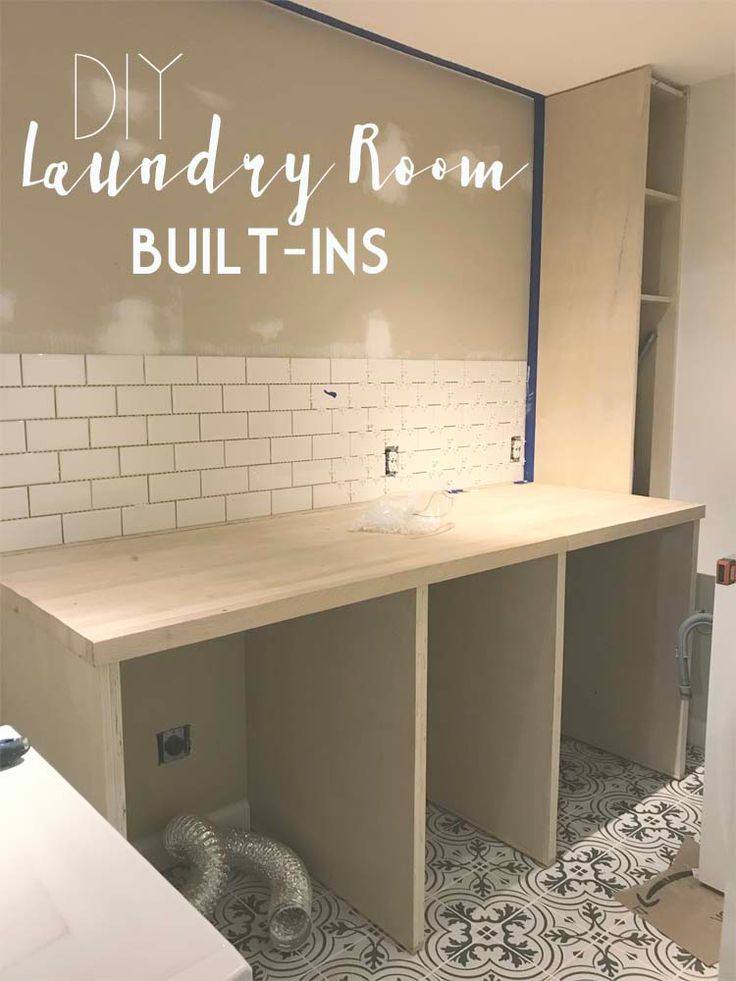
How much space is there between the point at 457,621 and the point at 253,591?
105cm

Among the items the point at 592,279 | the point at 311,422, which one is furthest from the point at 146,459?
the point at 592,279

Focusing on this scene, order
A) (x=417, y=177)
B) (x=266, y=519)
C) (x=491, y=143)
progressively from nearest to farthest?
(x=266, y=519) < (x=417, y=177) < (x=491, y=143)

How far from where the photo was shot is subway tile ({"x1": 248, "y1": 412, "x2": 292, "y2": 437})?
242 centimetres

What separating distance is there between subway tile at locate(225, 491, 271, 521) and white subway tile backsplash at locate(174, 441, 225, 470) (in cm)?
12

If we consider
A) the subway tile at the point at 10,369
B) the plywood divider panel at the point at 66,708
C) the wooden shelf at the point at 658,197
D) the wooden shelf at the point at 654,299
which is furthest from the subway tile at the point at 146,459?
the wooden shelf at the point at 658,197

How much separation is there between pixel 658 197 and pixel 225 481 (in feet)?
6.01

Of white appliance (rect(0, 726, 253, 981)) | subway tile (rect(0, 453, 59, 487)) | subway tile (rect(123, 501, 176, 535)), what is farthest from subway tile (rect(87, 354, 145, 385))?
white appliance (rect(0, 726, 253, 981))

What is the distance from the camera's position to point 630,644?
2930 millimetres

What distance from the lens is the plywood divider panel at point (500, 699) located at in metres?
2.30

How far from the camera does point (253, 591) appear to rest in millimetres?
1649

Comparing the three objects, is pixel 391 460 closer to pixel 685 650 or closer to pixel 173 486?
pixel 173 486

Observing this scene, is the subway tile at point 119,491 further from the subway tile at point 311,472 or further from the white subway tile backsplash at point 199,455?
the subway tile at point 311,472

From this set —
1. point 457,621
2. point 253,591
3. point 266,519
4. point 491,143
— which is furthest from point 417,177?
point 253,591

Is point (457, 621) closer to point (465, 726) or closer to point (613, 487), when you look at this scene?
point (465, 726)
